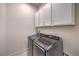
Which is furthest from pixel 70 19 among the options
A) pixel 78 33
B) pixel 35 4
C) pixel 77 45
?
pixel 35 4

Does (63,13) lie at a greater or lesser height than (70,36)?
greater

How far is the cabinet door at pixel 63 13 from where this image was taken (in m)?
1.14

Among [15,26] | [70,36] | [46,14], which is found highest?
[46,14]

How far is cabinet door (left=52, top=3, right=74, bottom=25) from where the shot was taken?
1.14 meters

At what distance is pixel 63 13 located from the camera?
1204 mm

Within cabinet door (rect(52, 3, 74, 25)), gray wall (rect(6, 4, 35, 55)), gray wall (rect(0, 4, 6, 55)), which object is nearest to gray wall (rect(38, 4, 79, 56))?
cabinet door (rect(52, 3, 74, 25))

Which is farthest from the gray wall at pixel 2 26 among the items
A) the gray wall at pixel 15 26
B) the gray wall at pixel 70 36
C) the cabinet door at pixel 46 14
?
the gray wall at pixel 70 36

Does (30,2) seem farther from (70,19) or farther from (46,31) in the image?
(70,19)

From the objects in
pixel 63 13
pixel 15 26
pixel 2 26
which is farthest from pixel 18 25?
pixel 63 13

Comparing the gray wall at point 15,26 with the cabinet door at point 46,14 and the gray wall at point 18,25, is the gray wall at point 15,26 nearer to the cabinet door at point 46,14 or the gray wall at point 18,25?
the gray wall at point 18,25

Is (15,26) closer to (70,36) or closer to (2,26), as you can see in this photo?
(2,26)

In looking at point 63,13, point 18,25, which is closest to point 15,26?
point 18,25

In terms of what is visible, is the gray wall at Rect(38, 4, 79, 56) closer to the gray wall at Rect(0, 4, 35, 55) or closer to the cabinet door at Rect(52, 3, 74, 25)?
the cabinet door at Rect(52, 3, 74, 25)

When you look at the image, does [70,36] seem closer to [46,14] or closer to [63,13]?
[63,13]
